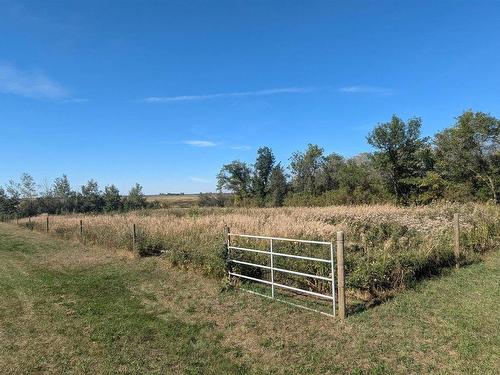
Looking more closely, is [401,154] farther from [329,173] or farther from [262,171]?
[262,171]

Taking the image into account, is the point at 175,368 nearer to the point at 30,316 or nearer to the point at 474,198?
the point at 30,316

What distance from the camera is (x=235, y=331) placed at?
6160mm

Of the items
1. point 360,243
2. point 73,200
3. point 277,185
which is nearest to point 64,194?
point 73,200

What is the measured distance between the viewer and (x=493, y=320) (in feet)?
19.0

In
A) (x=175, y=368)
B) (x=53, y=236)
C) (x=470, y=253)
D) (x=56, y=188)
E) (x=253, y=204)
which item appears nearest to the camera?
(x=175, y=368)

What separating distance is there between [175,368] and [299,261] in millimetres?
4155

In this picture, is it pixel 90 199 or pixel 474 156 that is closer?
pixel 474 156

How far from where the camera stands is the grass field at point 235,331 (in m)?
4.84

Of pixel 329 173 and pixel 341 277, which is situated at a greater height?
pixel 329 173

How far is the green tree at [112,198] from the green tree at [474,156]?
49.0m

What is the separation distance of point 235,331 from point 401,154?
1558 inches

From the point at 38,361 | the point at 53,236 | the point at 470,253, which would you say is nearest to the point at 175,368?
the point at 38,361

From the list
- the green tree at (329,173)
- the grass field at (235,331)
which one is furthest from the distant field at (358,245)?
the green tree at (329,173)

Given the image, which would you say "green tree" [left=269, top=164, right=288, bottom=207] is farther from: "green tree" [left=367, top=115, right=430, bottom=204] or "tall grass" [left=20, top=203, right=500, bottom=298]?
"tall grass" [left=20, top=203, right=500, bottom=298]
